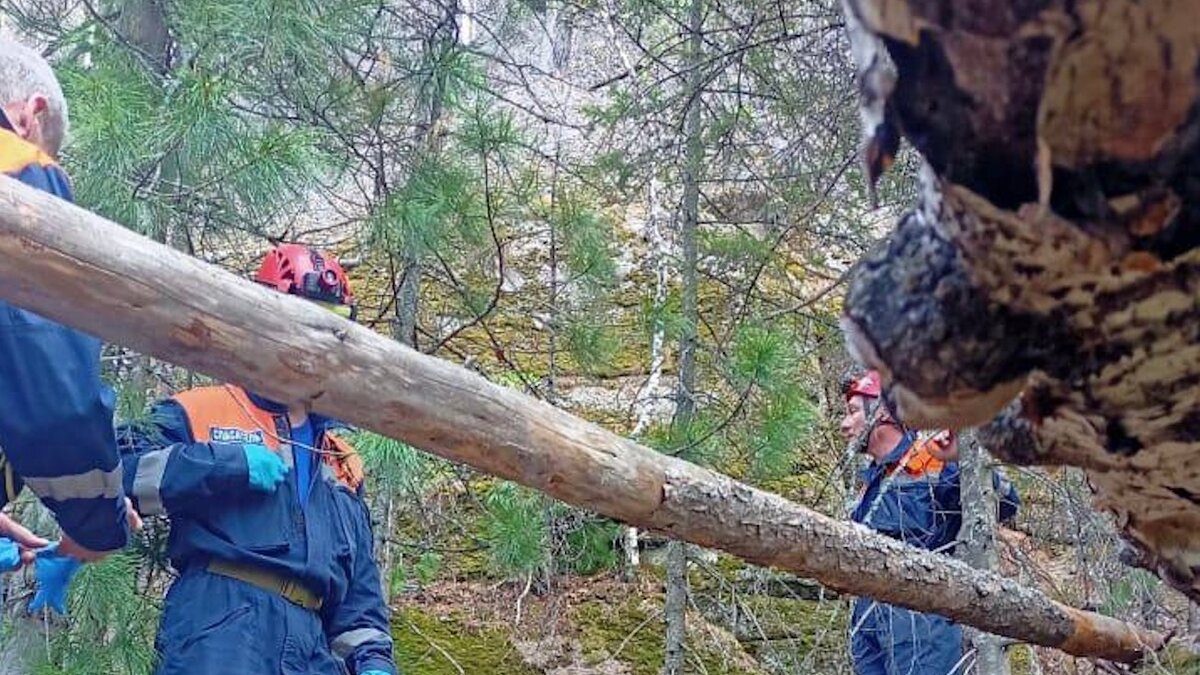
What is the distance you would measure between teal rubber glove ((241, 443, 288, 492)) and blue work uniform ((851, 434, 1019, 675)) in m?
2.34

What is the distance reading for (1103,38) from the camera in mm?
707

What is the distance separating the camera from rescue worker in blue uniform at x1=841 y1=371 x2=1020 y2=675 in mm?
4605

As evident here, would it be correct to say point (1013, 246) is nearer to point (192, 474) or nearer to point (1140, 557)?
point (1140, 557)

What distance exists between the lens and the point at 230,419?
10.7 ft

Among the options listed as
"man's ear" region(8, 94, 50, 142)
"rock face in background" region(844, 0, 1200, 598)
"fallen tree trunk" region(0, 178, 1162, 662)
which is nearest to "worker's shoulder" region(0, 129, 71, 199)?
"man's ear" region(8, 94, 50, 142)

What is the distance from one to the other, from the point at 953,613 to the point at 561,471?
141 centimetres

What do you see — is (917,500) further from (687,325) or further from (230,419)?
(230,419)

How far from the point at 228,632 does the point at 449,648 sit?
2.72 metres

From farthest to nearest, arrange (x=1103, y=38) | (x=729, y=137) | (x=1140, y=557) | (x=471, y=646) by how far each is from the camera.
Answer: (x=471, y=646) → (x=729, y=137) → (x=1140, y=557) → (x=1103, y=38)

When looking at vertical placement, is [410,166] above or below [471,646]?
above

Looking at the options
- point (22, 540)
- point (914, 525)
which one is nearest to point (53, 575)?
point (22, 540)

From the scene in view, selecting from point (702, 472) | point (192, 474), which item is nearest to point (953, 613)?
point (702, 472)

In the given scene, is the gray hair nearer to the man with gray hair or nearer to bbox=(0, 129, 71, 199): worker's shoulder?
the man with gray hair

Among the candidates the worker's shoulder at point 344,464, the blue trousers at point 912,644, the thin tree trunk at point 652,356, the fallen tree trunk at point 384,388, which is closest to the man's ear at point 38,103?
the fallen tree trunk at point 384,388
